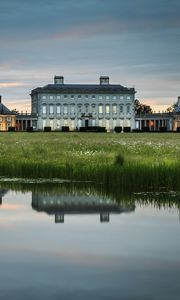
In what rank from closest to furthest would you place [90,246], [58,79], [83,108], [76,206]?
1. [90,246]
2. [76,206]
3. [83,108]
4. [58,79]

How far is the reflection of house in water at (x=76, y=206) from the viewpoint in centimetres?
1164

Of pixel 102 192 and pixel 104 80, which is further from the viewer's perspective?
pixel 104 80

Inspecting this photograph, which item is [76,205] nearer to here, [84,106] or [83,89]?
[83,89]

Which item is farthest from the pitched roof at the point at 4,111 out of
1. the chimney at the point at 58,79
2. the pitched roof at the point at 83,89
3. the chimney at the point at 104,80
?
the chimney at the point at 104,80

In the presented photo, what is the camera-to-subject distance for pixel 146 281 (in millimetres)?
7031

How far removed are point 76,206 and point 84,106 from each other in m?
166

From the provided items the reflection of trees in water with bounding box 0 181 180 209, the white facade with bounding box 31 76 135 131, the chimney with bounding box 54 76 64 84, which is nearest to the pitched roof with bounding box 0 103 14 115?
the white facade with bounding box 31 76 135 131

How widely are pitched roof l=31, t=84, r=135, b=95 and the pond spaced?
163 m

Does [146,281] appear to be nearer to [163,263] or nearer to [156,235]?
[163,263]

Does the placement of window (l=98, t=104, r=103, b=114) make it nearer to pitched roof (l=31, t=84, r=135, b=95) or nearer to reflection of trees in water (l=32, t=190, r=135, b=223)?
pitched roof (l=31, t=84, r=135, b=95)

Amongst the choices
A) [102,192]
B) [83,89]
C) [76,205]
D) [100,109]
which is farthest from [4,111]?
[76,205]

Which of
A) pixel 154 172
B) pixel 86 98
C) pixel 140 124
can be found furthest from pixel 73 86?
pixel 154 172

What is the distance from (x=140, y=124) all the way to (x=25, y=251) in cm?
16662

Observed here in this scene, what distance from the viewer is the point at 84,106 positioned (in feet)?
585
